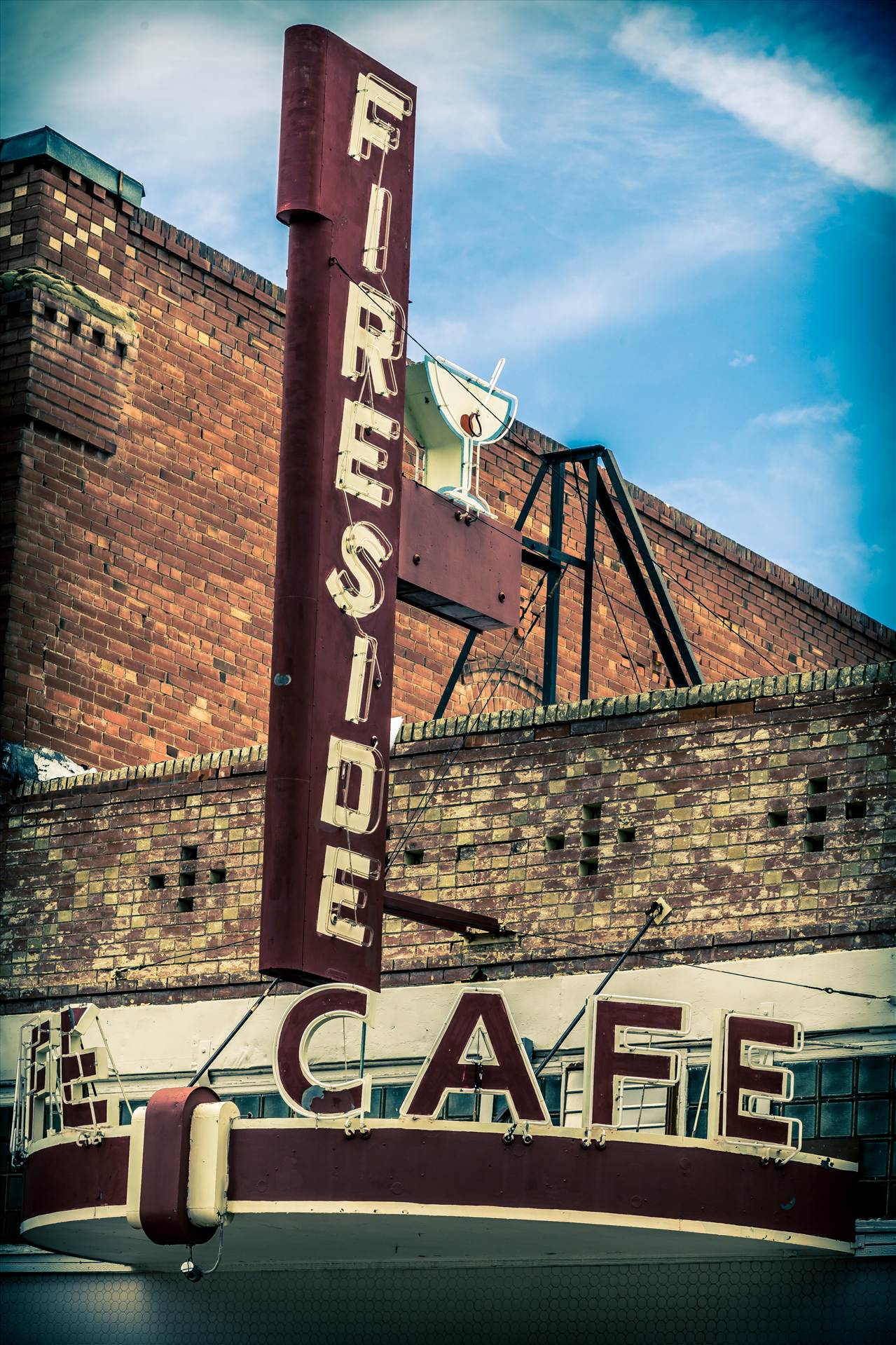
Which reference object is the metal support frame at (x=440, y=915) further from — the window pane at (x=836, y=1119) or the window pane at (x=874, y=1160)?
the window pane at (x=874, y=1160)

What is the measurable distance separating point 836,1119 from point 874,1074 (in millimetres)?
394

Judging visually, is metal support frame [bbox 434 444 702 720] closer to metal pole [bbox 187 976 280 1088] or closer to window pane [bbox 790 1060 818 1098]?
metal pole [bbox 187 976 280 1088]

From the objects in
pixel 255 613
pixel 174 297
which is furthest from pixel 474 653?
pixel 174 297

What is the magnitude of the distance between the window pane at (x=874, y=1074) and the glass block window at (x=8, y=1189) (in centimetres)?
708

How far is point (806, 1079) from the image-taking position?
1608 cm

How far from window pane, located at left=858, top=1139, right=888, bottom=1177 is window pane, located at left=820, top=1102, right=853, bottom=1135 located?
0.19 metres

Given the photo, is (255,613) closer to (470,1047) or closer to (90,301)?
(90,301)

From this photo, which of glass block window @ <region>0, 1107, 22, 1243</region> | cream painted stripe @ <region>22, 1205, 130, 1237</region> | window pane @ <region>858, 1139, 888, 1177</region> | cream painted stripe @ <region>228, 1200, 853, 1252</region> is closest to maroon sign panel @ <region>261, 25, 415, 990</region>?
cream painted stripe @ <region>228, 1200, 853, 1252</region>

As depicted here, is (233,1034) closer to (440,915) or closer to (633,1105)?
(440,915)

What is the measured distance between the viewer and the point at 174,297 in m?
23.2

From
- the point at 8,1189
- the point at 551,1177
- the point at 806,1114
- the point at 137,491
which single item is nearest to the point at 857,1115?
the point at 806,1114

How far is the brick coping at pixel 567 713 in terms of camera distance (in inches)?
650

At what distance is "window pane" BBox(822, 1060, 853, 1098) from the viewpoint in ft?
52.0

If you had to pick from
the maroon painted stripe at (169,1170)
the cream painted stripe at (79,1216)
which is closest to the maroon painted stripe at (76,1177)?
the cream painted stripe at (79,1216)
